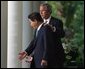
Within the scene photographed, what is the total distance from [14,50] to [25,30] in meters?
0.76

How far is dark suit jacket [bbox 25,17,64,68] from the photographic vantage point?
20.3ft

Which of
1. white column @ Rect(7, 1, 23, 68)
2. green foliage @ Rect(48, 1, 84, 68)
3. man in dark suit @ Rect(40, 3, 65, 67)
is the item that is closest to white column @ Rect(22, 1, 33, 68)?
white column @ Rect(7, 1, 23, 68)

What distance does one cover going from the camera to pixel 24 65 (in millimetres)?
8836

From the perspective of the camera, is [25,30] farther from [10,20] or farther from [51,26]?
[51,26]

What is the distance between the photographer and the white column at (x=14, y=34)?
8.49 meters

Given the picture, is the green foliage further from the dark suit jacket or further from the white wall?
the dark suit jacket

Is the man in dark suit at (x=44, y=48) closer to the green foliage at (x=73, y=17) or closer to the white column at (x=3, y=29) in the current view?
the white column at (x=3, y=29)

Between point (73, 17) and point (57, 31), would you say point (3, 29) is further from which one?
point (73, 17)

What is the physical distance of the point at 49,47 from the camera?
243 inches

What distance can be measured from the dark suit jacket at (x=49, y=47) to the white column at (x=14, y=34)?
2117mm

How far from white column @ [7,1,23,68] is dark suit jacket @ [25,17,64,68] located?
6.94 feet

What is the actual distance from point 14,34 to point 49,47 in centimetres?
249

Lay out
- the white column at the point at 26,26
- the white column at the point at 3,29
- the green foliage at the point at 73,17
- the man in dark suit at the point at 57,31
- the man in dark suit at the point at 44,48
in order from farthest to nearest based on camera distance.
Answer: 1. the green foliage at the point at 73,17
2. the white column at the point at 3,29
3. the white column at the point at 26,26
4. the man in dark suit at the point at 57,31
5. the man in dark suit at the point at 44,48

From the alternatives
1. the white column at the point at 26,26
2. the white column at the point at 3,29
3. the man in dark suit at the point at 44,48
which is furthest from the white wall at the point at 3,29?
the man in dark suit at the point at 44,48
